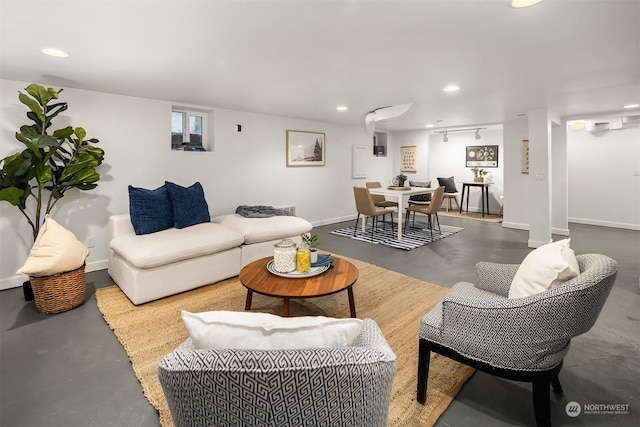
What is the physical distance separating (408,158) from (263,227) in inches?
241

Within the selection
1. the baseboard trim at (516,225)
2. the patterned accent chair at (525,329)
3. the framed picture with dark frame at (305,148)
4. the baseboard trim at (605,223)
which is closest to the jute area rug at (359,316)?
the patterned accent chair at (525,329)

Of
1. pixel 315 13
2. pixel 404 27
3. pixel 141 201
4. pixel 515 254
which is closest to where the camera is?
pixel 315 13

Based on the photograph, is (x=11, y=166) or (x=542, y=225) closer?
(x=11, y=166)

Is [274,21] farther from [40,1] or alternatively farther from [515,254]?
[515,254]

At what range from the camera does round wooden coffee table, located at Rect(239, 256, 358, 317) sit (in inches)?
86.7

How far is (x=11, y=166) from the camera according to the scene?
2867 millimetres

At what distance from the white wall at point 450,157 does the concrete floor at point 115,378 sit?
5.25 meters

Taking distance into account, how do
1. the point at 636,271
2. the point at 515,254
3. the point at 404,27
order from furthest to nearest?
the point at 515,254, the point at 636,271, the point at 404,27

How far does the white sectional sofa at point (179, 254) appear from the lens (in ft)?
9.48

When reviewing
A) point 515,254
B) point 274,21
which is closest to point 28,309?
point 274,21

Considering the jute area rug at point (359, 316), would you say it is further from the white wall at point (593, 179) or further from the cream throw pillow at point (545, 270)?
the white wall at point (593, 179)

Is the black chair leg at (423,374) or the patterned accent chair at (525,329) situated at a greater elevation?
the patterned accent chair at (525,329)

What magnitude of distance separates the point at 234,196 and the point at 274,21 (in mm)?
3538

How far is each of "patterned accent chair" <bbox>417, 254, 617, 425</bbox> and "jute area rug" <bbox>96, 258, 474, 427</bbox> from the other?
166mm
